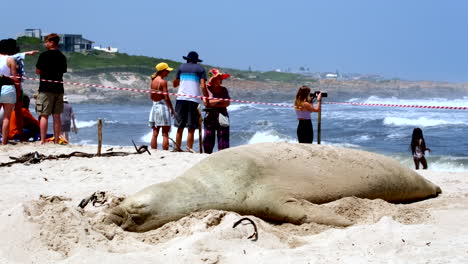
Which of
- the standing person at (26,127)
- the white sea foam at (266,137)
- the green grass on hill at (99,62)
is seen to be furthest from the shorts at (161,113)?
the green grass on hill at (99,62)

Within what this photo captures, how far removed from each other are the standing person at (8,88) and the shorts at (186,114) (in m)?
2.36

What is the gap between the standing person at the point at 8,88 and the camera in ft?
31.9

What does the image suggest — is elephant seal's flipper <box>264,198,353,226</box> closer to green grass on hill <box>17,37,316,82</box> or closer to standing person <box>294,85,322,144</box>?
standing person <box>294,85,322,144</box>

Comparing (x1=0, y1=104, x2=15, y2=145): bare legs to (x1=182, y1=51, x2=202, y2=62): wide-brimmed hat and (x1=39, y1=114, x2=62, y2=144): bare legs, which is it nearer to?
(x1=39, y1=114, x2=62, y2=144): bare legs

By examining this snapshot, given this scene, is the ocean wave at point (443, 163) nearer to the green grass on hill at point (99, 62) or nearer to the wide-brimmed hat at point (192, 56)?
the wide-brimmed hat at point (192, 56)

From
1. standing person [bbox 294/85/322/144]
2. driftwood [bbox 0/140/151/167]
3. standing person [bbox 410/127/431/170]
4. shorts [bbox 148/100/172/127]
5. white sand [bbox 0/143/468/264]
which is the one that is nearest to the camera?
white sand [bbox 0/143/468/264]

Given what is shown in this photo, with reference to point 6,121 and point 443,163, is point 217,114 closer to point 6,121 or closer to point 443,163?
point 6,121

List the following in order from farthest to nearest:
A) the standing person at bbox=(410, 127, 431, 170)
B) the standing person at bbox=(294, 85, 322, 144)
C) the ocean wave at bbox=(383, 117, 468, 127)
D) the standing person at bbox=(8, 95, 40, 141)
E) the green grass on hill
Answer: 1. the green grass on hill
2. the ocean wave at bbox=(383, 117, 468, 127)
3. the standing person at bbox=(410, 127, 431, 170)
4. the standing person at bbox=(8, 95, 40, 141)
5. the standing person at bbox=(294, 85, 322, 144)

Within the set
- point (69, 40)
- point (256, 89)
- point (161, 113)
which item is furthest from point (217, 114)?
point (69, 40)

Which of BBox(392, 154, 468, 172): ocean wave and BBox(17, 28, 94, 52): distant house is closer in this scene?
BBox(392, 154, 468, 172): ocean wave

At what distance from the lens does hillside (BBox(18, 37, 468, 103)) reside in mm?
52613

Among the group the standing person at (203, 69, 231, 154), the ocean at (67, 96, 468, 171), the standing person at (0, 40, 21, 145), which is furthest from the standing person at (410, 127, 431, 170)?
the standing person at (0, 40, 21, 145)

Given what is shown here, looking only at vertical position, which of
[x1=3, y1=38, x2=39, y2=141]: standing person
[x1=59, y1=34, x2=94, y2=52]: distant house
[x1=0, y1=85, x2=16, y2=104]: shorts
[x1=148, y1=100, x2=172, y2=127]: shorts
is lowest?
[x1=148, y1=100, x2=172, y2=127]: shorts

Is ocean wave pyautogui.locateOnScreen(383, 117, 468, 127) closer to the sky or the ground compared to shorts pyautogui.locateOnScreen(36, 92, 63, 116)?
closer to the ground
